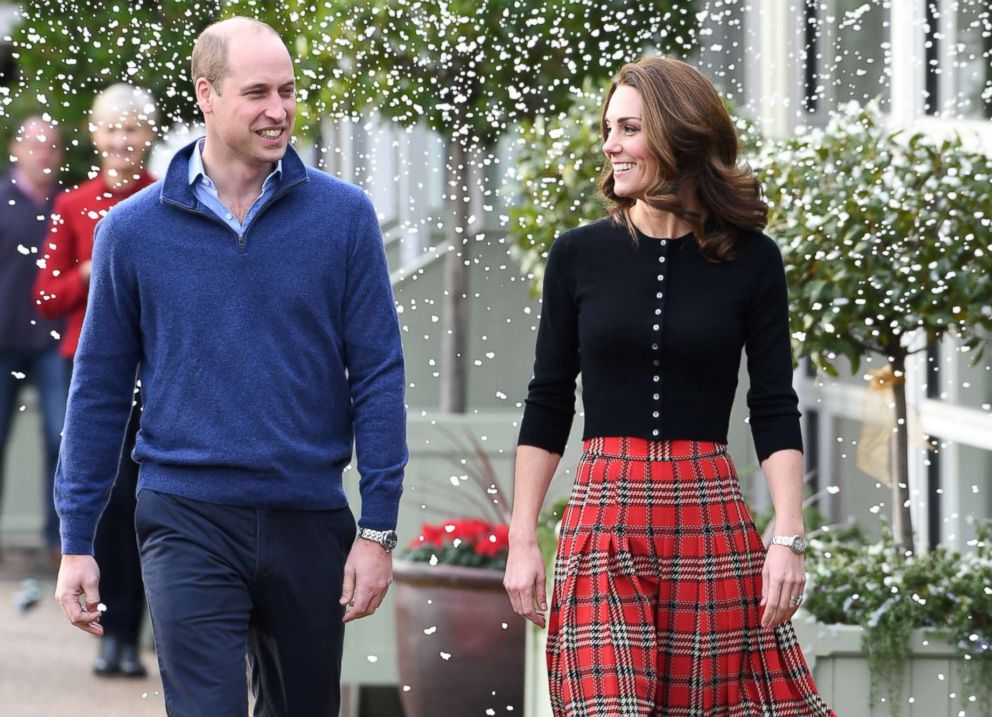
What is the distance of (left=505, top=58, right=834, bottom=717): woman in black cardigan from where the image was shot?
2.44 metres

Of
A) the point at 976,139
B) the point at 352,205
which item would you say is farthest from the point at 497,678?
the point at 352,205

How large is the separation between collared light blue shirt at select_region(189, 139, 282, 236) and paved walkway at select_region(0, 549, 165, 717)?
240cm

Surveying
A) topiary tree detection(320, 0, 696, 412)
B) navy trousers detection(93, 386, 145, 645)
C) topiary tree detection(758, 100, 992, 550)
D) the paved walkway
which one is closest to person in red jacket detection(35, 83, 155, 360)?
navy trousers detection(93, 386, 145, 645)

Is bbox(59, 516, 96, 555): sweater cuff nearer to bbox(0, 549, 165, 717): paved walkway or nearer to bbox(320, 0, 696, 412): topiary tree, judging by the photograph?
bbox(0, 549, 165, 717): paved walkway

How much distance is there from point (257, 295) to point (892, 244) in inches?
72.2

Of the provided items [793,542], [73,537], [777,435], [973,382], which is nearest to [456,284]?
[973,382]

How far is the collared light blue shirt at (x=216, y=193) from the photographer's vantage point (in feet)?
8.67

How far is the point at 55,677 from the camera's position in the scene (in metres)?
5.07

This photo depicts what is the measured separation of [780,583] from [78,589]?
108 centimetres

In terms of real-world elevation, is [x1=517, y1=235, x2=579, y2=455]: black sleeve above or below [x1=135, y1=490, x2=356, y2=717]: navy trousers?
above

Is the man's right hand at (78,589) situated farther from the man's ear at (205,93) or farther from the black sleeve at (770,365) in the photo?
the black sleeve at (770,365)

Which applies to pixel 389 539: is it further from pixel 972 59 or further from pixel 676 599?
pixel 972 59

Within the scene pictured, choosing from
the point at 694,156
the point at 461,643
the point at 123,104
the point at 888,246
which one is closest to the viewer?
the point at 694,156

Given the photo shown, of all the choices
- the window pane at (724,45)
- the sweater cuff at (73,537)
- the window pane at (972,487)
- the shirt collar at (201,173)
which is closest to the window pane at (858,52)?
the window pane at (724,45)
